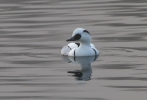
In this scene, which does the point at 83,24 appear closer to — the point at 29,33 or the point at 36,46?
the point at 29,33

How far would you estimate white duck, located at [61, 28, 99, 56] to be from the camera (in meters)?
17.6

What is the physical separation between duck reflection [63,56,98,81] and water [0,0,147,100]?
5.9 inches

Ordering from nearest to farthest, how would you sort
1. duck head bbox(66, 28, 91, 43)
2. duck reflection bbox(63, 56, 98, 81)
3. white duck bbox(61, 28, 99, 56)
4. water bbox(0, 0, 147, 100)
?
water bbox(0, 0, 147, 100) → duck reflection bbox(63, 56, 98, 81) → white duck bbox(61, 28, 99, 56) → duck head bbox(66, 28, 91, 43)

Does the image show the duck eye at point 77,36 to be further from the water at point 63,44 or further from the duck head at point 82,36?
the water at point 63,44

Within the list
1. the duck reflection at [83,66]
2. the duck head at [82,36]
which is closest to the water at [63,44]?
the duck reflection at [83,66]

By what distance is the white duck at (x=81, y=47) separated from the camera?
17594 mm

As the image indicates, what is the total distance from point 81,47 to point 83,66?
1675mm

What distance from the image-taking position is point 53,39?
19609 millimetres

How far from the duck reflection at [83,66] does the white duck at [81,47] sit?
0.15 metres

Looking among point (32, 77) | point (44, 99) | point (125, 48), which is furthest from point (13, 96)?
point (125, 48)

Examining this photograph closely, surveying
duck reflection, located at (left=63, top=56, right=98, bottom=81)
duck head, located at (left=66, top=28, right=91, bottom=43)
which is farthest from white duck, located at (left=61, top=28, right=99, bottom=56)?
duck reflection, located at (left=63, top=56, right=98, bottom=81)

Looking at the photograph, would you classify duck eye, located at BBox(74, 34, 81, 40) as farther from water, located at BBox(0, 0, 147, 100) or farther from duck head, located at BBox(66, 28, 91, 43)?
water, located at BBox(0, 0, 147, 100)

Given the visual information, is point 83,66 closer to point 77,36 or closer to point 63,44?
point 77,36

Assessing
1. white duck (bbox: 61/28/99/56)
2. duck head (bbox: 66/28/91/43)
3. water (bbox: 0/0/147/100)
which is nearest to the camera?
water (bbox: 0/0/147/100)
